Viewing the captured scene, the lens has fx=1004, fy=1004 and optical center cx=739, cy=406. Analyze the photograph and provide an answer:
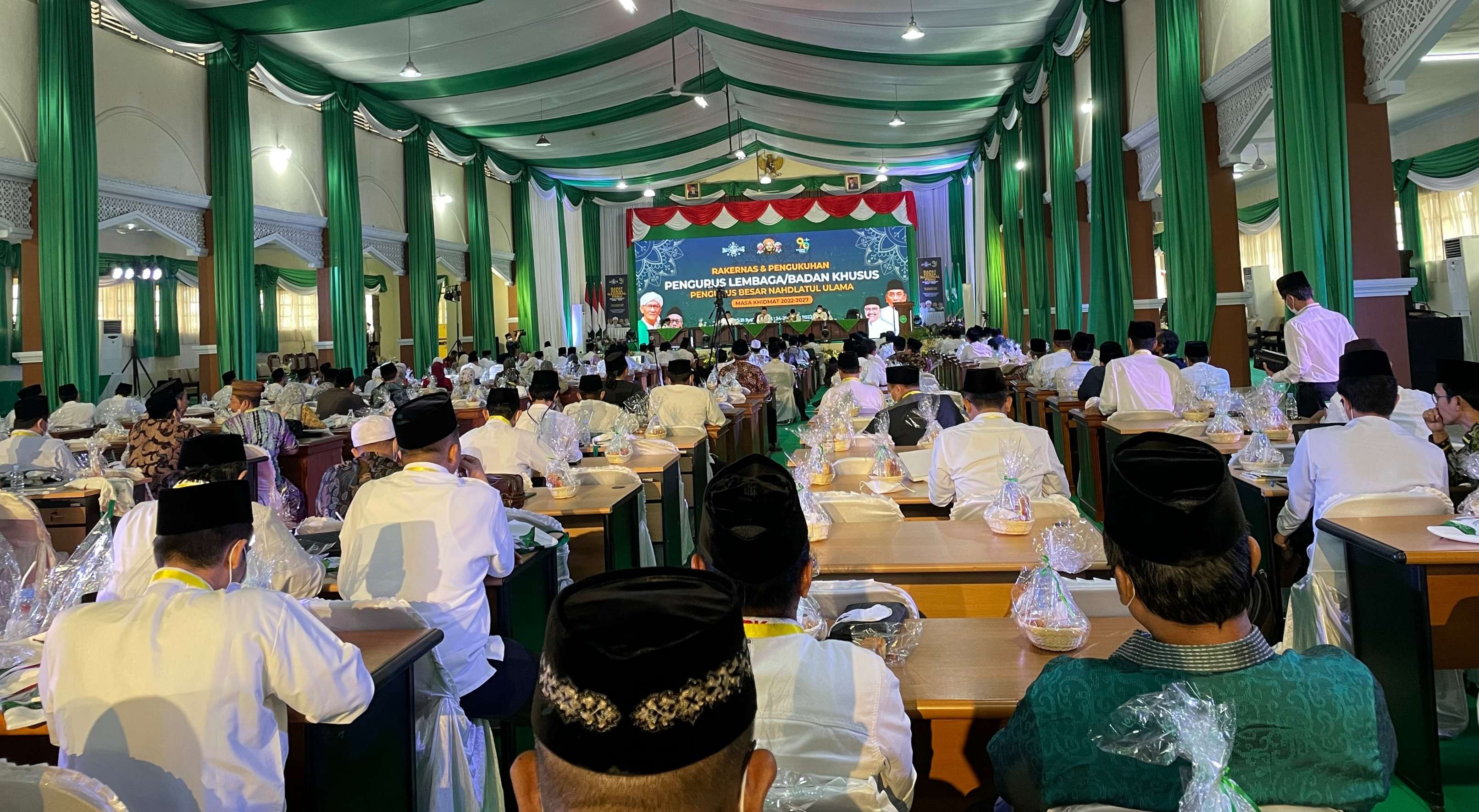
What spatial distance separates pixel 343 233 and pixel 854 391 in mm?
9256

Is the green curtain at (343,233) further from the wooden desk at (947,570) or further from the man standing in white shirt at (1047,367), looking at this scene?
the wooden desk at (947,570)

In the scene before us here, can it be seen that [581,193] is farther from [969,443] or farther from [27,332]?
[969,443]

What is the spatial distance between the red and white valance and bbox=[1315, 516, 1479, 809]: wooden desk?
849 inches

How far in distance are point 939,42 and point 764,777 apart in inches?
492

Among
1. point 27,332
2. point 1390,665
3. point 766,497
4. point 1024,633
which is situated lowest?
point 1390,665

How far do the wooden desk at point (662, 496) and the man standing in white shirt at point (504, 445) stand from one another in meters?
0.33

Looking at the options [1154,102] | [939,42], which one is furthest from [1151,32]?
[939,42]

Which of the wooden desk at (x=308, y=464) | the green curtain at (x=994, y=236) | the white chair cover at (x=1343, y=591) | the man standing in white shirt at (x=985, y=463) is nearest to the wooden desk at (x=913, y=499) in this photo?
the man standing in white shirt at (x=985, y=463)

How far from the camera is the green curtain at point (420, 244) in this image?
16.3 metres

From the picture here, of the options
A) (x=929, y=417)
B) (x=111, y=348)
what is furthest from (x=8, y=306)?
(x=929, y=417)

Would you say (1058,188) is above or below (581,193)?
below

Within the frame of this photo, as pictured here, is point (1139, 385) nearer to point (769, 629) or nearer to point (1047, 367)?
point (1047, 367)

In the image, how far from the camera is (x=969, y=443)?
4.08 meters

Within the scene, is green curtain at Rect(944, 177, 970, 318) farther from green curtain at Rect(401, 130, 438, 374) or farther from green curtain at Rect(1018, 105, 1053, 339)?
green curtain at Rect(401, 130, 438, 374)
